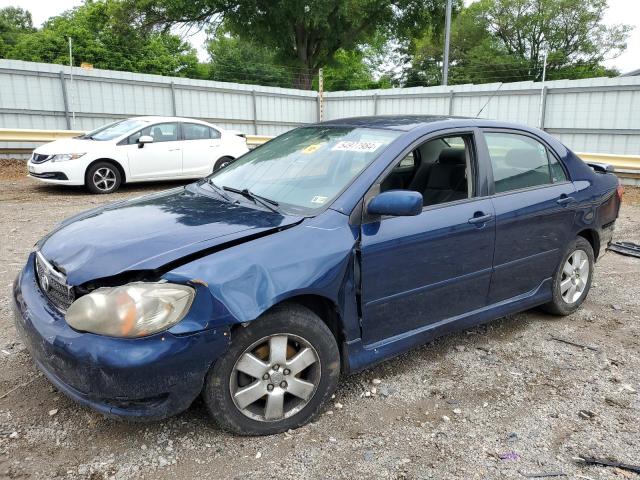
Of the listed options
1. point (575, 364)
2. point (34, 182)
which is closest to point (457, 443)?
point (575, 364)

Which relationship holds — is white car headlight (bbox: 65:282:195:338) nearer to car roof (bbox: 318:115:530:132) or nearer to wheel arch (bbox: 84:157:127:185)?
car roof (bbox: 318:115:530:132)

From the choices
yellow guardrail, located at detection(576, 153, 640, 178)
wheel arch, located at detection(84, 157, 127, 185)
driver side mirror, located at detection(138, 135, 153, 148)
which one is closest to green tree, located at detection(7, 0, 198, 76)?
driver side mirror, located at detection(138, 135, 153, 148)

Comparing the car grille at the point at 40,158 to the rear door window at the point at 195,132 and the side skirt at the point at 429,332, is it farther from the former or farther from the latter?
the side skirt at the point at 429,332

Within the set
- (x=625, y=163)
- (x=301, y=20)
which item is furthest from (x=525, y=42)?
(x=625, y=163)

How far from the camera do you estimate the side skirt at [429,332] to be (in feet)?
9.55

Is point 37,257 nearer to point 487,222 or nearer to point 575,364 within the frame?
point 487,222

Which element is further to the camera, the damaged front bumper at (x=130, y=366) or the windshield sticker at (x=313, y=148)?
the windshield sticker at (x=313, y=148)

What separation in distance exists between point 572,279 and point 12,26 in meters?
59.7

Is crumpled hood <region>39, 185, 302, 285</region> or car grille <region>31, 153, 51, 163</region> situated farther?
car grille <region>31, 153, 51, 163</region>

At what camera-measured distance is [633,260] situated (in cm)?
621

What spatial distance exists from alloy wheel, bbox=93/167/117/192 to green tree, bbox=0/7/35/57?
4111 cm

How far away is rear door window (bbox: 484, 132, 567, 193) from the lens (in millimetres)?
3693

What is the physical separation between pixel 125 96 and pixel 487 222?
13878mm

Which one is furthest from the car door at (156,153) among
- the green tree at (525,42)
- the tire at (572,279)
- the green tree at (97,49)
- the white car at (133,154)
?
the green tree at (525,42)
